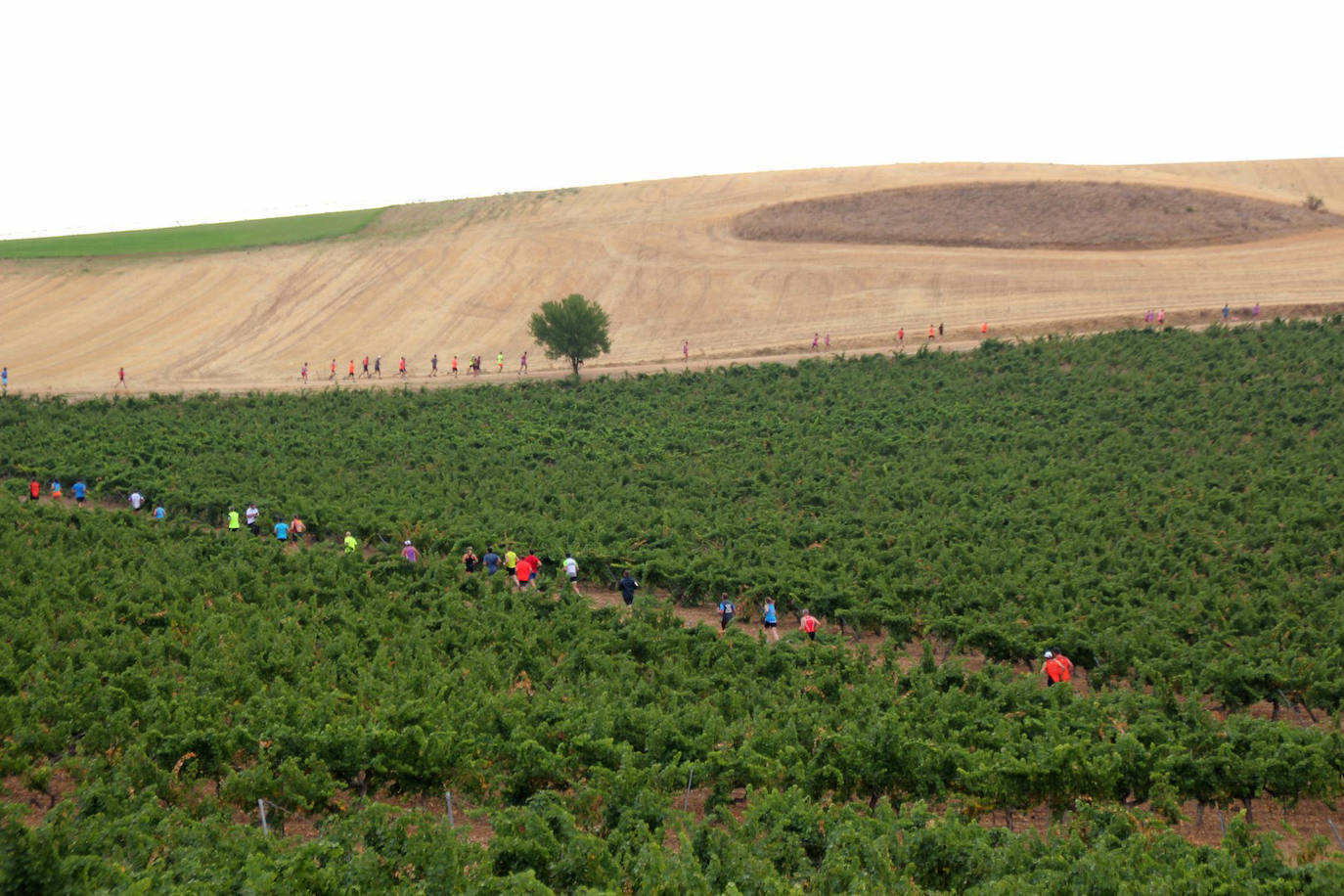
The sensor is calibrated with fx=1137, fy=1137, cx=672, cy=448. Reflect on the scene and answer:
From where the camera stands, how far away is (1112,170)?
94500 mm

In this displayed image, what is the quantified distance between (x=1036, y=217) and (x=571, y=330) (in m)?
40.3

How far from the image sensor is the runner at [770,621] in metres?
24.1

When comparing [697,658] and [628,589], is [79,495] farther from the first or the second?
[697,658]

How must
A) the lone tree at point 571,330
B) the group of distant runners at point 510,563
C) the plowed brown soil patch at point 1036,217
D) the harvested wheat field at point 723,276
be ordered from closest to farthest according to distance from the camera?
the group of distant runners at point 510,563 < the lone tree at point 571,330 < the harvested wheat field at point 723,276 < the plowed brown soil patch at point 1036,217

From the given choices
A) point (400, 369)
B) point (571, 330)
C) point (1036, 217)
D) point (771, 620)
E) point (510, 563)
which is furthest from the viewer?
point (1036, 217)

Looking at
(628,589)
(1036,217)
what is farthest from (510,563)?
(1036,217)

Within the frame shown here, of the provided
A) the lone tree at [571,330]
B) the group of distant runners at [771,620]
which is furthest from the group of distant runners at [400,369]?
the group of distant runners at [771,620]

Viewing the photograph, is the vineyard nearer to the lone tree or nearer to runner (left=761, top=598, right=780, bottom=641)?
runner (left=761, top=598, right=780, bottom=641)

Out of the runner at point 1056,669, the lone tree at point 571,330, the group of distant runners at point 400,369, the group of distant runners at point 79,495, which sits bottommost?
the runner at point 1056,669

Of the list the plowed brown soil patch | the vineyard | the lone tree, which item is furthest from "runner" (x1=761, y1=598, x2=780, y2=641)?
the plowed brown soil patch

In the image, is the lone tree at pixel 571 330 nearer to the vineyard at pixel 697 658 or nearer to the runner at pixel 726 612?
the vineyard at pixel 697 658

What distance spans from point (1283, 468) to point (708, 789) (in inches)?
961

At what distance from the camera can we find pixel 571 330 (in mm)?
55344

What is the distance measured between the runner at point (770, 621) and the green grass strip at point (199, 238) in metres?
76.0
